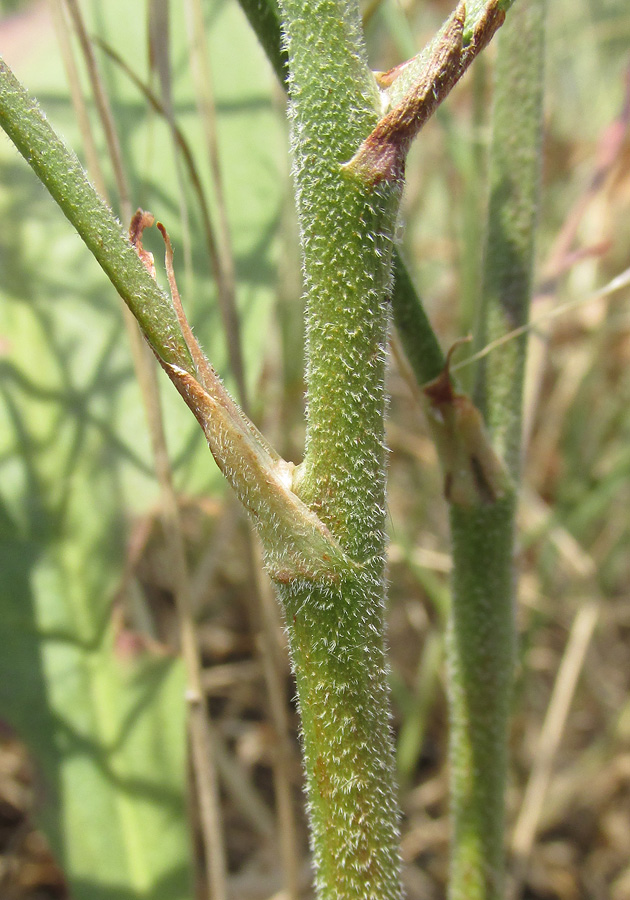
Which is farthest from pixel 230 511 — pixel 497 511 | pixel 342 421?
pixel 342 421

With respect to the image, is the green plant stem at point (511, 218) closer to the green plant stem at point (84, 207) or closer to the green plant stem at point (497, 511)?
the green plant stem at point (497, 511)

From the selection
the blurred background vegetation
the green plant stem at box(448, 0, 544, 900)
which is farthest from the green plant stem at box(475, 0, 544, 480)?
the blurred background vegetation

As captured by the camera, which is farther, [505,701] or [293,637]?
[505,701]

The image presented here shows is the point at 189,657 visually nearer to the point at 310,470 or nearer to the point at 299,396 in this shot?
the point at 310,470

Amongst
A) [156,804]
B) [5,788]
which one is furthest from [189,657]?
[5,788]

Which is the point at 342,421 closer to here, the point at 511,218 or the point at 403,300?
the point at 403,300

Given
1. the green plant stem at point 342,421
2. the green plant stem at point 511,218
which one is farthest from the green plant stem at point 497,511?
the green plant stem at point 342,421
